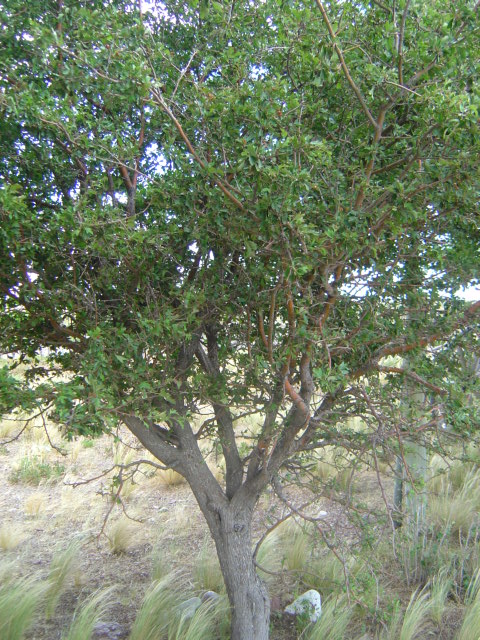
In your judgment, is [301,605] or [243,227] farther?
[301,605]

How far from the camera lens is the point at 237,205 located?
2.26 metres

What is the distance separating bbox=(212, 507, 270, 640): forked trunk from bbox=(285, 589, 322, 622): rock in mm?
608

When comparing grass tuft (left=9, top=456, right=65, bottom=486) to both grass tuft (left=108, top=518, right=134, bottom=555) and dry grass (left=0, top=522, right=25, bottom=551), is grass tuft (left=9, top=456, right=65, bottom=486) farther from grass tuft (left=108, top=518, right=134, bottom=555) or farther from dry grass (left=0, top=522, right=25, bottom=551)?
grass tuft (left=108, top=518, right=134, bottom=555)

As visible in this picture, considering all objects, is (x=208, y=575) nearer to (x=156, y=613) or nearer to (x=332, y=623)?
(x=156, y=613)

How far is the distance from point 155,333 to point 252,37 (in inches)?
76.6

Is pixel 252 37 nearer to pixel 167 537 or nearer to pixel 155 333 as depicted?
pixel 155 333

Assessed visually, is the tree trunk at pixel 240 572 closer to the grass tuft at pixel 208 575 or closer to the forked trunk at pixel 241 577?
the forked trunk at pixel 241 577

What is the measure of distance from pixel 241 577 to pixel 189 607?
0.80 m

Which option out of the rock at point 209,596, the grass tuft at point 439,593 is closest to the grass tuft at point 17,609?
the rock at point 209,596

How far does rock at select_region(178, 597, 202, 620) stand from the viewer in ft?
12.8

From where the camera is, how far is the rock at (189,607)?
3.91m

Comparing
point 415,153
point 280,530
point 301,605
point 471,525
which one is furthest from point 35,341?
point 471,525

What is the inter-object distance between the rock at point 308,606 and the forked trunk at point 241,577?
608mm

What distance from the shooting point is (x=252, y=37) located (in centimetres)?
321
